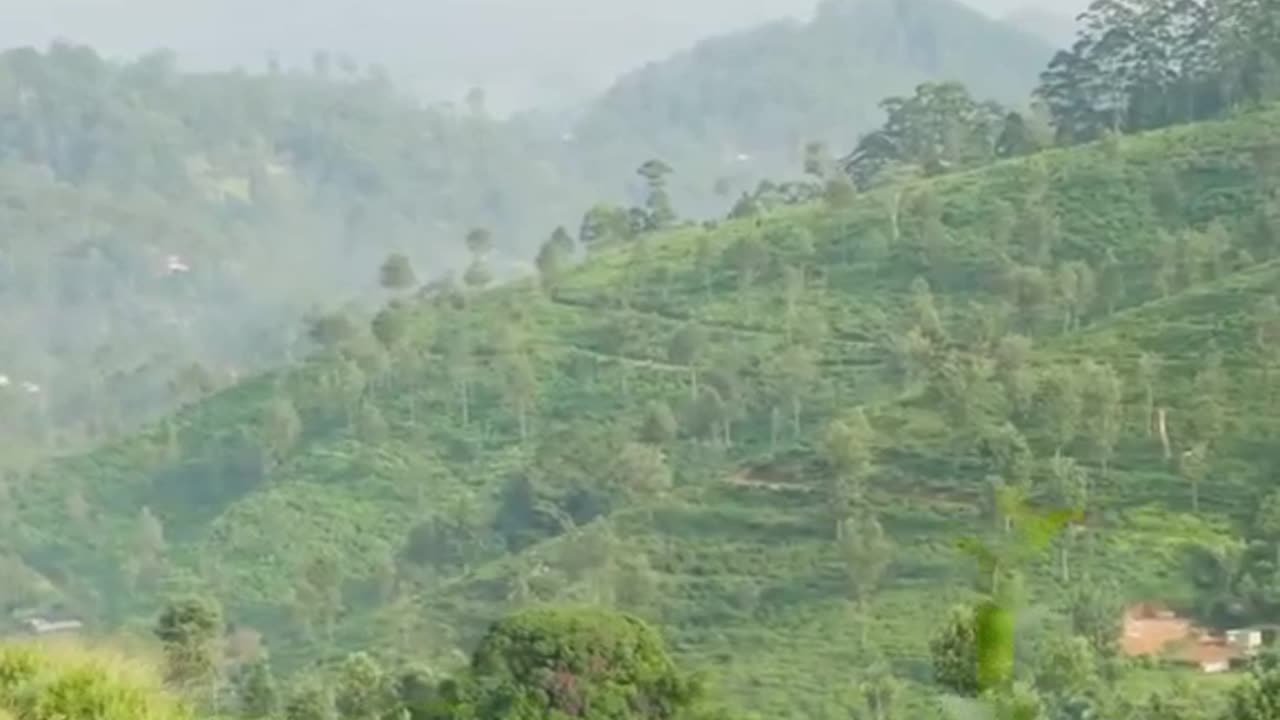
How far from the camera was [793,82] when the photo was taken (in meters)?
160

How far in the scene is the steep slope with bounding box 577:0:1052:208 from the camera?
15000 cm

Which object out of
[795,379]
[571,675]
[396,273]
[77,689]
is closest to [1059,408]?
[795,379]

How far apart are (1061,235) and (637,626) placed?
23.7m

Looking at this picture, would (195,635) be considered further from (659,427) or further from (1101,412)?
(659,427)

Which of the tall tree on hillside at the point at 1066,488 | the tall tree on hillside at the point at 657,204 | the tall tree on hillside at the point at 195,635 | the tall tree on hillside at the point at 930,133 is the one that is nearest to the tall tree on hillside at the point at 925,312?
the tall tree on hillside at the point at 1066,488

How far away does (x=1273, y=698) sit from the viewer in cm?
1359

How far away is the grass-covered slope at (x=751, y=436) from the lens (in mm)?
27875

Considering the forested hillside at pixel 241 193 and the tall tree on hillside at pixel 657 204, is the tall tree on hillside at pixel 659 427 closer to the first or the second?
the tall tree on hillside at pixel 657 204

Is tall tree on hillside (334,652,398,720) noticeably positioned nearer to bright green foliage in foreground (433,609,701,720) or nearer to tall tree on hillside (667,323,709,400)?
bright green foliage in foreground (433,609,701,720)

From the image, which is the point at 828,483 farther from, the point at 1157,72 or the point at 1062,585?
the point at 1157,72

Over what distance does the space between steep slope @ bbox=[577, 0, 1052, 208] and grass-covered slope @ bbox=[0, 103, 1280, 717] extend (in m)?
87.5

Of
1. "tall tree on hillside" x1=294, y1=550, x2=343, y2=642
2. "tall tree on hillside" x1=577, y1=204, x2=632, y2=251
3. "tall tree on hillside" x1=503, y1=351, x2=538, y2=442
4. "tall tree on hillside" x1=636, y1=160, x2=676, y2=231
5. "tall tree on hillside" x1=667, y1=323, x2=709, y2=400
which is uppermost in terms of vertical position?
"tall tree on hillside" x1=636, y1=160, x2=676, y2=231

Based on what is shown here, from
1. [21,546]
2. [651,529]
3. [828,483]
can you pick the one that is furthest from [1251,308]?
[21,546]

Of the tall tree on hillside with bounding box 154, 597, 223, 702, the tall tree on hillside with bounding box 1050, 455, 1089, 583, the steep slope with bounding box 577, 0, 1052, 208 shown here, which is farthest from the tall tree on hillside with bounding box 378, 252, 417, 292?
the steep slope with bounding box 577, 0, 1052, 208
